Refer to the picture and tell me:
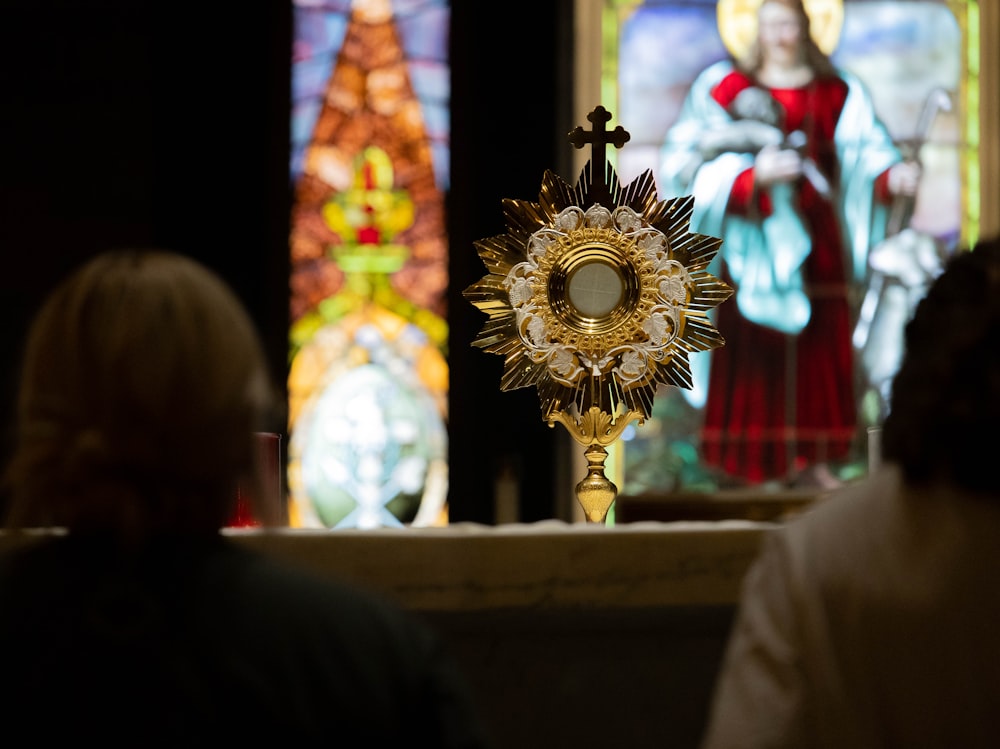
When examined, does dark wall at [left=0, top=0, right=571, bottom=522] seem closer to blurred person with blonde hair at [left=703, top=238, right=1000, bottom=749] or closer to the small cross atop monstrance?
the small cross atop monstrance

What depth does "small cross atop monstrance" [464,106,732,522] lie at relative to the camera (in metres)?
2.79

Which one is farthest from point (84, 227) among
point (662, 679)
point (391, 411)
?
point (662, 679)

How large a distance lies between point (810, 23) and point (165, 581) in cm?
527

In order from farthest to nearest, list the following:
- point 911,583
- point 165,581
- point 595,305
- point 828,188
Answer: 1. point 828,188
2. point 595,305
3. point 911,583
4. point 165,581

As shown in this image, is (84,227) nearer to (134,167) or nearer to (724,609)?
(134,167)

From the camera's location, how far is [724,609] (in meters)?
2.04

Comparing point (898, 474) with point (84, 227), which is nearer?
point (898, 474)

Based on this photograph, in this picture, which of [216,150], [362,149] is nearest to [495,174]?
[362,149]

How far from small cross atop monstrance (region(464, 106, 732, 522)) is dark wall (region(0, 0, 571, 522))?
118 inches

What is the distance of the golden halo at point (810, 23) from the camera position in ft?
19.8

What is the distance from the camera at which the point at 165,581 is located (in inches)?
48.4

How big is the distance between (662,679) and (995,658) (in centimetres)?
75

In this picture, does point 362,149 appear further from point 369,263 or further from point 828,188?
point 828,188

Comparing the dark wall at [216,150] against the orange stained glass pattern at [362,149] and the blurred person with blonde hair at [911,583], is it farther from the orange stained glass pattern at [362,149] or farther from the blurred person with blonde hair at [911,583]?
the blurred person with blonde hair at [911,583]
